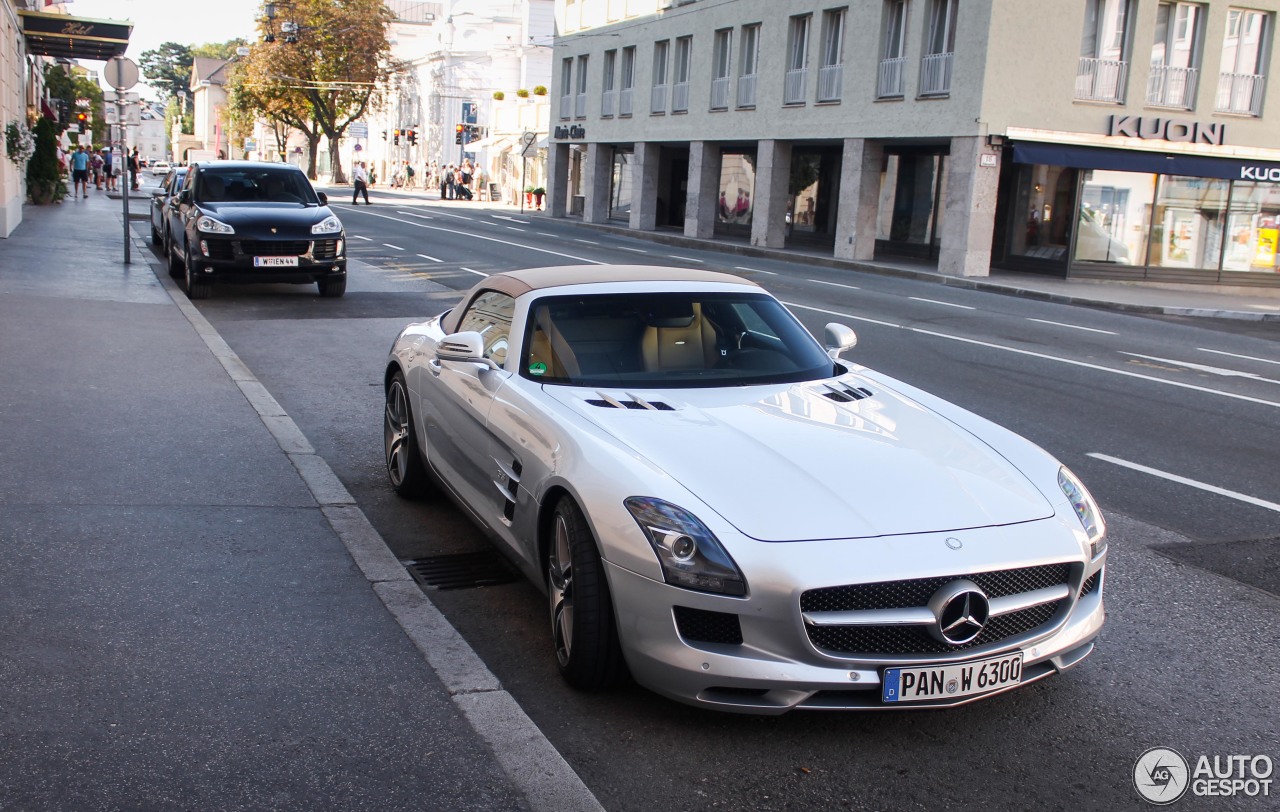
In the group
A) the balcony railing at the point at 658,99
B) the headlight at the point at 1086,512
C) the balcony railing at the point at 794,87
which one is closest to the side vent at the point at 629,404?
the headlight at the point at 1086,512

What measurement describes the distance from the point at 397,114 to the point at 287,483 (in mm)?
92808

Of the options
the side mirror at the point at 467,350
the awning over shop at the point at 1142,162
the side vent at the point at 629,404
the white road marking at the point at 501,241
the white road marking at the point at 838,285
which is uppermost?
the awning over shop at the point at 1142,162

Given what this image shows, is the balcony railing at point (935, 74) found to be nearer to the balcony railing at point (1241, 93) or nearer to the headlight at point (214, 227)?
the balcony railing at point (1241, 93)

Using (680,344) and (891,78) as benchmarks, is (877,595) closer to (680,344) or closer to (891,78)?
(680,344)

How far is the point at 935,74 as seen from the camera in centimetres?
2891

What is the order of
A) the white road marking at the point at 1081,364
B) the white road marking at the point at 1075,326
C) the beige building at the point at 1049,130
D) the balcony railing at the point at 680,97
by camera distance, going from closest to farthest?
the white road marking at the point at 1081,364, the white road marking at the point at 1075,326, the beige building at the point at 1049,130, the balcony railing at the point at 680,97

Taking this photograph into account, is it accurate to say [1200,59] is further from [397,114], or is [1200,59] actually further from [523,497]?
[397,114]

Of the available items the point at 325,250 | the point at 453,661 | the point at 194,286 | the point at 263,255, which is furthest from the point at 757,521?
the point at 194,286

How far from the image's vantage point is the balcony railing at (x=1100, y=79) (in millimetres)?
27828

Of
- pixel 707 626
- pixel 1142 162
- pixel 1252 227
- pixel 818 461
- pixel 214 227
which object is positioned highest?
pixel 1142 162

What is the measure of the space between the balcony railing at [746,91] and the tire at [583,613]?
113ft

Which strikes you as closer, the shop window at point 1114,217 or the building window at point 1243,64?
the shop window at point 1114,217

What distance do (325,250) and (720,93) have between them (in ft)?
84.6

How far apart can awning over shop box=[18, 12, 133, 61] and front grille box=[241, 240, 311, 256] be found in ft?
61.3
